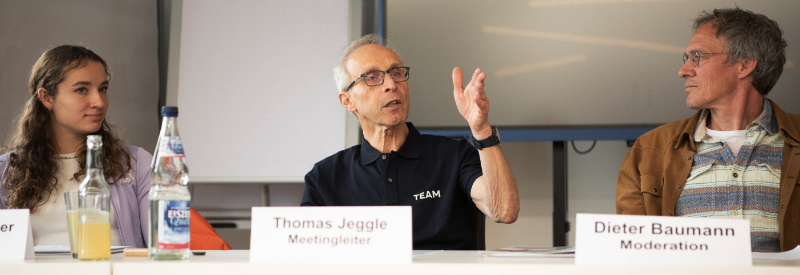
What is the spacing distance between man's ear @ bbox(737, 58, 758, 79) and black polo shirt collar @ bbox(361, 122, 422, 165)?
962mm

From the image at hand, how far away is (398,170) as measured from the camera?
1783 mm

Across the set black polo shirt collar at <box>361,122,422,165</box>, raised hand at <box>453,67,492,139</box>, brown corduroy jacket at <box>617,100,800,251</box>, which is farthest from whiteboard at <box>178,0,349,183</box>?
raised hand at <box>453,67,492,139</box>

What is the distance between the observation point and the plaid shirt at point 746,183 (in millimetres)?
1687

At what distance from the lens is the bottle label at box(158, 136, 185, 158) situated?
93 cm

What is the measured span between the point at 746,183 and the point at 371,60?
3.63ft

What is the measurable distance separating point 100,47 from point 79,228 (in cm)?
217

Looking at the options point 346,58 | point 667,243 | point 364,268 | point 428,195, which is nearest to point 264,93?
point 346,58

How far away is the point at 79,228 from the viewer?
0.91 metres

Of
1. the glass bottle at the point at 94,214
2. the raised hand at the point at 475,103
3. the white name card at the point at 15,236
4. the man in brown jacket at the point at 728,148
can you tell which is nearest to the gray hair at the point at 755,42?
the man in brown jacket at the point at 728,148

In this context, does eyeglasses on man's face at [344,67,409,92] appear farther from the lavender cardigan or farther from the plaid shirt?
the plaid shirt

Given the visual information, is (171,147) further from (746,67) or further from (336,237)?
(746,67)

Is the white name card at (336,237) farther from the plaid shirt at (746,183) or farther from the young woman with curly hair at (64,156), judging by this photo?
the plaid shirt at (746,183)

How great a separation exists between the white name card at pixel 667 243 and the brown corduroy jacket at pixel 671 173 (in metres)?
1.01

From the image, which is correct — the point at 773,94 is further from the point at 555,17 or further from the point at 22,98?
the point at 22,98
